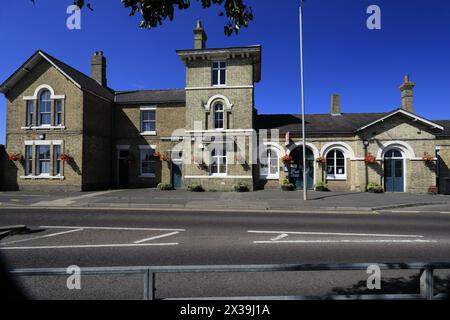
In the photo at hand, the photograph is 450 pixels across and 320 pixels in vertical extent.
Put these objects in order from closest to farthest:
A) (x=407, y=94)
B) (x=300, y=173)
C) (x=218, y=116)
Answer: (x=218, y=116)
(x=300, y=173)
(x=407, y=94)

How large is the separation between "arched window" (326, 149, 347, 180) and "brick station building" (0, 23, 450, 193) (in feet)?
0.24

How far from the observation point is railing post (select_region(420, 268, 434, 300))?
274 cm

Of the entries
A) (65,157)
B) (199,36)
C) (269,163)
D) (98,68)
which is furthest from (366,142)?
(98,68)

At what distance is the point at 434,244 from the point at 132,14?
8475 mm

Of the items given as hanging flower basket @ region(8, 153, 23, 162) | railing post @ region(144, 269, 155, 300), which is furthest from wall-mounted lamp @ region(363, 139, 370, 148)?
hanging flower basket @ region(8, 153, 23, 162)

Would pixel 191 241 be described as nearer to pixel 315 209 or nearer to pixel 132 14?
pixel 132 14

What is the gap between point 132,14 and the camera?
3.27 meters

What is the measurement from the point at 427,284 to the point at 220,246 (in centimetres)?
432

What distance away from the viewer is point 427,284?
2.77 metres

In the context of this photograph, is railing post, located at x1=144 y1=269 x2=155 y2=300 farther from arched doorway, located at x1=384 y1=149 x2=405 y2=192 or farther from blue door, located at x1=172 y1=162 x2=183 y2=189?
arched doorway, located at x1=384 y1=149 x2=405 y2=192

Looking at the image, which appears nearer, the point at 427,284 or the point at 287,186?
the point at 427,284

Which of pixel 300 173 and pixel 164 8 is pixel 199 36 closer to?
pixel 300 173

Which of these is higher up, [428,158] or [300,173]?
[428,158]

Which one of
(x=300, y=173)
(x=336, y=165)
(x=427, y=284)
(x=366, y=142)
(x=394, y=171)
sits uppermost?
(x=366, y=142)
